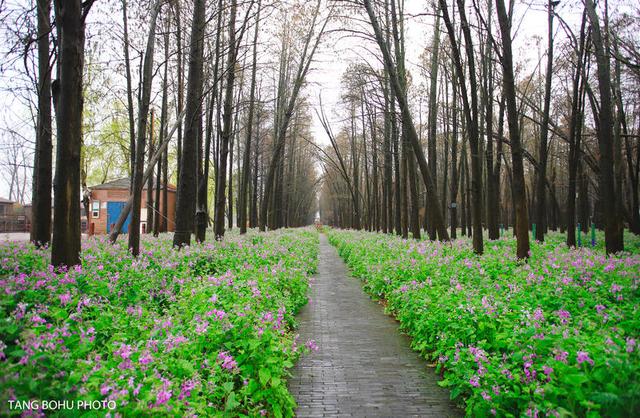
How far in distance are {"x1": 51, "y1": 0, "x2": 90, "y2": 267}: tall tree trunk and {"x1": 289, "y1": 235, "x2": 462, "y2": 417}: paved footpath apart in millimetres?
3817

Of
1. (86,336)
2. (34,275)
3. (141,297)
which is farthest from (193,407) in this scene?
(34,275)

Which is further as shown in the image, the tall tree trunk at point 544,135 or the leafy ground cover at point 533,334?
the tall tree trunk at point 544,135

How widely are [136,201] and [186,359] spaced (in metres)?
8.12

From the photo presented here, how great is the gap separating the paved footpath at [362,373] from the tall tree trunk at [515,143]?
12.9 ft

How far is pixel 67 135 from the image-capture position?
18.8 feet

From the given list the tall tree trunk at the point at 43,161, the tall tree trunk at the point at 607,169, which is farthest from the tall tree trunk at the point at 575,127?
the tall tree trunk at the point at 43,161

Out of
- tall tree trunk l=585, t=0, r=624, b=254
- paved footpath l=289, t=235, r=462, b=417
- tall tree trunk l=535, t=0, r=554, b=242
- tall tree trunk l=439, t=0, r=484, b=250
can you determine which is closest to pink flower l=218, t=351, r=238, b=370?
paved footpath l=289, t=235, r=462, b=417

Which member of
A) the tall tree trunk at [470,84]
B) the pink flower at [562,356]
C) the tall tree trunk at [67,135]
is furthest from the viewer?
the tall tree trunk at [470,84]

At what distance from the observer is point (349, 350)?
18.4ft

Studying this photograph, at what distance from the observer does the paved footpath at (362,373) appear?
385 cm

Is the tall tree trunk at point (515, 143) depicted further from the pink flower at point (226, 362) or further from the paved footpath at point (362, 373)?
the pink flower at point (226, 362)

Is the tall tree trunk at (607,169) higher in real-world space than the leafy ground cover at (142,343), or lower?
higher

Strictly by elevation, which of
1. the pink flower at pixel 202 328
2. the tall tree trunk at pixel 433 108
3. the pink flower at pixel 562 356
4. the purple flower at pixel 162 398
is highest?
the tall tree trunk at pixel 433 108

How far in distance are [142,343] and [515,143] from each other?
910cm
